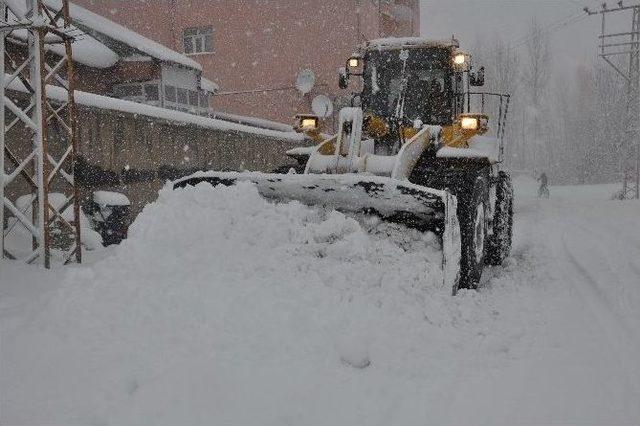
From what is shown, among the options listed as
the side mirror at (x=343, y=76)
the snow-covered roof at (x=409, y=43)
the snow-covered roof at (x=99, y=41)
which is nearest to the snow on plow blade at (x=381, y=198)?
the side mirror at (x=343, y=76)

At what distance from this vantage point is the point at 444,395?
2912 millimetres

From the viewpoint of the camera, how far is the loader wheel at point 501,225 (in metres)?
6.55

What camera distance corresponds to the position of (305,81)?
2020 cm

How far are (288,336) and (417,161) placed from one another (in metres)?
2.72

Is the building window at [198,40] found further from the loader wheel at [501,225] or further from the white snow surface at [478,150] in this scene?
the white snow surface at [478,150]

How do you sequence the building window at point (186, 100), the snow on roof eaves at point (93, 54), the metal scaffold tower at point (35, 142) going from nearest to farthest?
the metal scaffold tower at point (35, 142) → the snow on roof eaves at point (93, 54) → the building window at point (186, 100)

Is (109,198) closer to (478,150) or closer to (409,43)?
(409,43)

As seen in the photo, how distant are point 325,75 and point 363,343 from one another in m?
19.5

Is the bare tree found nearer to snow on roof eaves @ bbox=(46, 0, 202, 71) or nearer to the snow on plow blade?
snow on roof eaves @ bbox=(46, 0, 202, 71)

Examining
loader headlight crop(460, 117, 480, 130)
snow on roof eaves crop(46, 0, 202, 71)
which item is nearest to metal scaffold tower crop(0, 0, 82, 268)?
loader headlight crop(460, 117, 480, 130)

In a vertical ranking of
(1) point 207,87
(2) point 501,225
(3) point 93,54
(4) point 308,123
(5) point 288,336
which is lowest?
(5) point 288,336

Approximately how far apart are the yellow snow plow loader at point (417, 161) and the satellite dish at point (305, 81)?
44.3 ft

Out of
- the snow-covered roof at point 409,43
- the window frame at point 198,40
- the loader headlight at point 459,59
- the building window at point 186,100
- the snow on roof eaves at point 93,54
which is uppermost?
the window frame at point 198,40

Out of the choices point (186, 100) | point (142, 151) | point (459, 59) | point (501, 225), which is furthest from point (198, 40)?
→ point (501, 225)
